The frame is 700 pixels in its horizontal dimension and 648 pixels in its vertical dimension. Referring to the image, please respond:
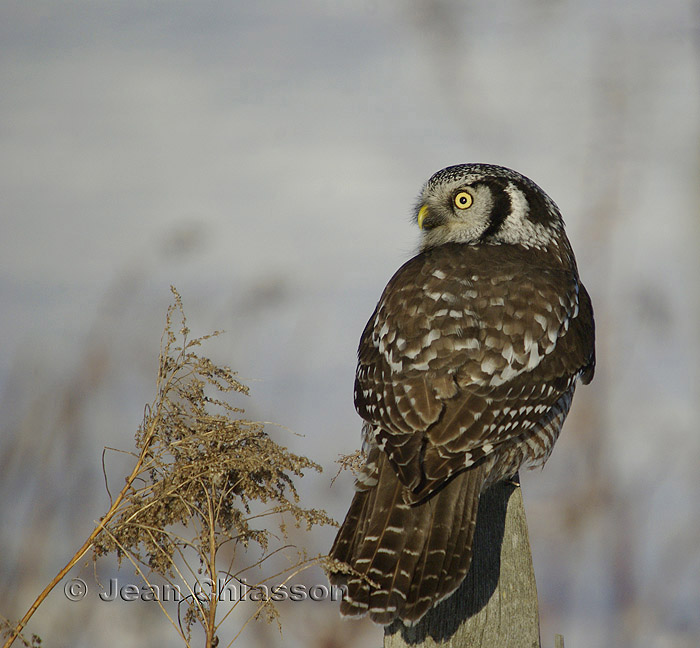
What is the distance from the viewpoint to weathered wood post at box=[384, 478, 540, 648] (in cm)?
270

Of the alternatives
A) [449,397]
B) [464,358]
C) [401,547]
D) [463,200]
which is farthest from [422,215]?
[401,547]

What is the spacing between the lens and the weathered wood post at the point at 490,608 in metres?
2.70

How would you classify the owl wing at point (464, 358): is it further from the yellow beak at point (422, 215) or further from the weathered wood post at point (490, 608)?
the yellow beak at point (422, 215)

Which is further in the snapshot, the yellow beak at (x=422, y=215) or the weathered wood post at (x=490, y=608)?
the yellow beak at (x=422, y=215)

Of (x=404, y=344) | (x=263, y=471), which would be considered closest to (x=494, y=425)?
(x=404, y=344)

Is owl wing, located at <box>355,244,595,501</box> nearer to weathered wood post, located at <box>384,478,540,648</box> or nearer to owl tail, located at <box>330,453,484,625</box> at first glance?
owl tail, located at <box>330,453,484,625</box>

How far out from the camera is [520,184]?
15.9 feet

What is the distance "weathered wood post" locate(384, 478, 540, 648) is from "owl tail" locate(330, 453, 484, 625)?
0.33 ft

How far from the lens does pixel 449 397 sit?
10.6 feet

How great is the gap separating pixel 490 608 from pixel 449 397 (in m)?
0.83

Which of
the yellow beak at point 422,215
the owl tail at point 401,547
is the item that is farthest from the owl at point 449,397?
the yellow beak at point 422,215

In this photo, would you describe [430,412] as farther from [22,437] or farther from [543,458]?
[22,437]

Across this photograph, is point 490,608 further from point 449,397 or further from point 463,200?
point 463,200

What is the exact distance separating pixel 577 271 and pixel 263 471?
2.99 meters
